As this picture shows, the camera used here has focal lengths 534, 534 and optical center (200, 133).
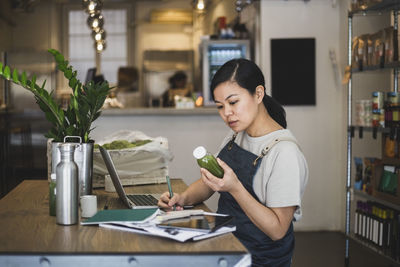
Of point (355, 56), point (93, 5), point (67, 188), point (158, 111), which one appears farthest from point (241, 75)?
point (158, 111)

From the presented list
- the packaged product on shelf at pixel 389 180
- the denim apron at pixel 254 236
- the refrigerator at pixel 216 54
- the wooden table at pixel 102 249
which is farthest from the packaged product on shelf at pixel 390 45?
the refrigerator at pixel 216 54

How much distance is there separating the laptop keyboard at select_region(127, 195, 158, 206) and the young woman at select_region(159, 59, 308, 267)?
0.30 ft

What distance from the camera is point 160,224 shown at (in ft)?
5.57

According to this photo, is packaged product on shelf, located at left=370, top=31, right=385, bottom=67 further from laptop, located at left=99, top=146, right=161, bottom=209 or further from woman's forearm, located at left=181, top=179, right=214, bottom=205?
laptop, located at left=99, top=146, right=161, bottom=209

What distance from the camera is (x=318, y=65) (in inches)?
218

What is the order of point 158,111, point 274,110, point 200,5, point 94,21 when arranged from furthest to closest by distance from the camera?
point 158,111 → point 200,5 → point 94,21 → point 274,110

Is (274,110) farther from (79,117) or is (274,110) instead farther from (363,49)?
(363,49)

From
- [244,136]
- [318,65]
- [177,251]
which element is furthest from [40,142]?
[177,251]

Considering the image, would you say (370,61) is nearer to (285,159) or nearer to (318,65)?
(318,65)

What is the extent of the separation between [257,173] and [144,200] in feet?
1.78

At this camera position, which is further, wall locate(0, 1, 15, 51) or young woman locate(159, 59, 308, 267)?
wall locate(0, 1, 15, 51)

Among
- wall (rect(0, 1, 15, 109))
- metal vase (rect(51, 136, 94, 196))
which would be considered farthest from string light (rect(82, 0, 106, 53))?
wall (rect(0, 1, 15, 109))

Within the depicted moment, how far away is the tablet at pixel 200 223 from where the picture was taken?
164 cm

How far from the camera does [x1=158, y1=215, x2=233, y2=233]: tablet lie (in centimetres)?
164
